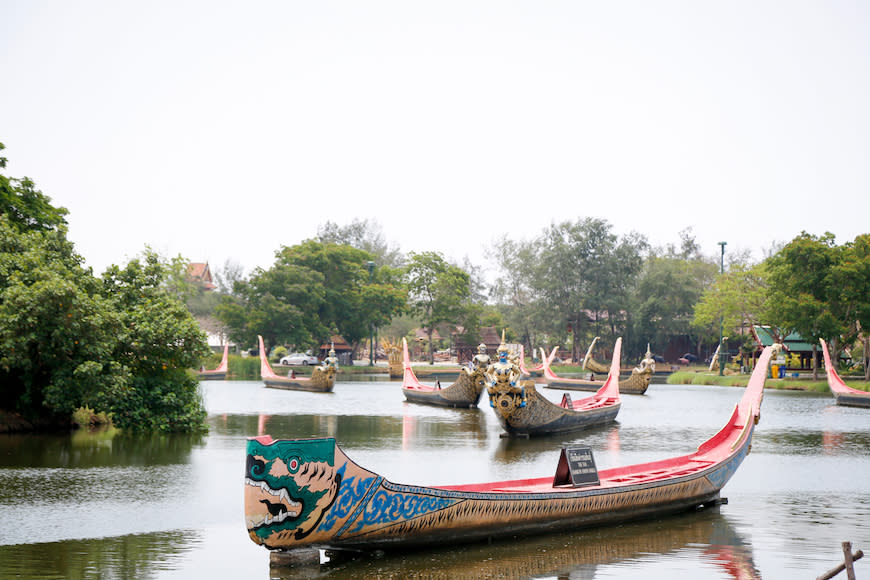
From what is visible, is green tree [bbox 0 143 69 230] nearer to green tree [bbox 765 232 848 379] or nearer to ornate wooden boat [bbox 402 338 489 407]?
ornate wooden boat [bbox 402 338 489 407]

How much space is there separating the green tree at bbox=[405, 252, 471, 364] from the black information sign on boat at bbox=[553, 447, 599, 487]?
2002 inches

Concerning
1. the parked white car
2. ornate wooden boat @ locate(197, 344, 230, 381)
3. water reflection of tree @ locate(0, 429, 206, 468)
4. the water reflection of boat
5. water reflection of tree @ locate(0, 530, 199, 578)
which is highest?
the parked white car

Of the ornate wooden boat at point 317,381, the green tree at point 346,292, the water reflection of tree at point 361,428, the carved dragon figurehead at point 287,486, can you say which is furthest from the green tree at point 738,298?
the carved dragon figurehead at point 287,486

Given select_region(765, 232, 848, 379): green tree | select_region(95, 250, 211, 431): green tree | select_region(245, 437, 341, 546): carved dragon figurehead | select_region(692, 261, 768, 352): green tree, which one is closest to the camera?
select_region(245, 437, 341, 546): carved dragon figurehead

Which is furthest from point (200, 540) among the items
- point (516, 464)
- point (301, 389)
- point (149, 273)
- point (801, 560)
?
point (301, 389)

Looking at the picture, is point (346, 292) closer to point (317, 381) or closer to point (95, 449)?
point (317, 381)

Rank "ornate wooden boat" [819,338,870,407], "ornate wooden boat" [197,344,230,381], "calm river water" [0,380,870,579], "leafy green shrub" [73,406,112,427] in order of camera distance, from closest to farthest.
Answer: "calm river water" [0,380,870,579] → "leafy green shrub" [73,406,112,427] → "ornate wooden boat" [819,338,870,407] → "ornate wooden boat" [197,344,230,381]

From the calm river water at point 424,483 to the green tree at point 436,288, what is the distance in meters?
37.3

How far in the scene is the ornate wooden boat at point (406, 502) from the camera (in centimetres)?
715

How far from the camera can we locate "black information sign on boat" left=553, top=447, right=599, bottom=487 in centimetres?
966

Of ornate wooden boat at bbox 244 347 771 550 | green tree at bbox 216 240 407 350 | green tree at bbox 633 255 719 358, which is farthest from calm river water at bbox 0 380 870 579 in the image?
green tree at bbox 633 255 719 358

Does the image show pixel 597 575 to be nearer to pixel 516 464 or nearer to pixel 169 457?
pixel 516 464

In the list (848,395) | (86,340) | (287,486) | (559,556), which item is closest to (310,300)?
(848,395)

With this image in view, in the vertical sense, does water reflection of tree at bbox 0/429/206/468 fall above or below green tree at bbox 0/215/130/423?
below
